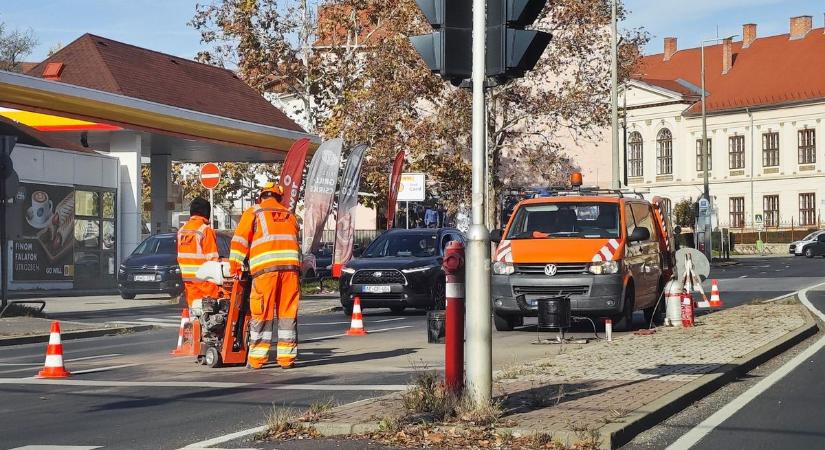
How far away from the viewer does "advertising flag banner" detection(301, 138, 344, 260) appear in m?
29.6

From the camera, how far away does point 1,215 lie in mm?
21625

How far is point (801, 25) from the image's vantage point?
98.2m

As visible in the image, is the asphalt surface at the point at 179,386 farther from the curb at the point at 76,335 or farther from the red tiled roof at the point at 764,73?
the red tiled roof at the point at 764,73

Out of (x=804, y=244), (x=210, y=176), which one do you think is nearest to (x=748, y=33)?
(x=804, y=244)

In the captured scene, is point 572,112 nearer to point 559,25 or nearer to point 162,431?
→ point 559,25

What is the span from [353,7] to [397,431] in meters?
37.2

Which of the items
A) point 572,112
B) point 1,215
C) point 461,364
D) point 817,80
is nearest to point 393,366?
point 461,364

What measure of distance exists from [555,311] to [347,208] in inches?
607

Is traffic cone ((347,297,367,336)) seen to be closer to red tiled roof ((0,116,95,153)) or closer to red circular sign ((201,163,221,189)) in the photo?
red circular sign ((201,163,221,189))

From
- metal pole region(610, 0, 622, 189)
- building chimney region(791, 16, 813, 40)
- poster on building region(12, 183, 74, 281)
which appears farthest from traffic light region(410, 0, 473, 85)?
building chimney region(791, 16, 813, 40)

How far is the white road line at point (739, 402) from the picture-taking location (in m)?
8.72

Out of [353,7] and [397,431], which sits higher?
[353,7]

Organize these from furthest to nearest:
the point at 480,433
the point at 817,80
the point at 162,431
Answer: the point at 817,80
the point at 162,431
the point at 480,433

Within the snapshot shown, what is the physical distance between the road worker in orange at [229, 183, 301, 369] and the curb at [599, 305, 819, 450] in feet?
13.3
